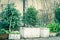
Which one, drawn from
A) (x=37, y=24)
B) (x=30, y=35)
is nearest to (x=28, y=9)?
(x=37, y=24)

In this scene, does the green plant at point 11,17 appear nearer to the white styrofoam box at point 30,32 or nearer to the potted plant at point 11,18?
the potted plant at point 11,18

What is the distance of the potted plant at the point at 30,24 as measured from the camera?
8039 millimetres

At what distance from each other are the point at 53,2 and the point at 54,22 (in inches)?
37.5

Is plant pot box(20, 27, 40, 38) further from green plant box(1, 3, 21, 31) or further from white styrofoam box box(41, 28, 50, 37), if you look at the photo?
green plant box(1, 3, 21, 31)

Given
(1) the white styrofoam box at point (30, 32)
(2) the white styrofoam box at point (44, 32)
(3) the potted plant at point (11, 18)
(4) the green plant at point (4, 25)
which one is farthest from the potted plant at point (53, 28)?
(4) the green plant at point (4, 25)

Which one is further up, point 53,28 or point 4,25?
point 4,25

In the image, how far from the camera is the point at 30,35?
809 centimetres

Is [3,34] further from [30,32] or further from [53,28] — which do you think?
[53,28]

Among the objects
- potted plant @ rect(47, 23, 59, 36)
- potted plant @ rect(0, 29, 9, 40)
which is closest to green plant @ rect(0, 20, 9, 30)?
potted plant @ rect(0, 29, 9, 40)

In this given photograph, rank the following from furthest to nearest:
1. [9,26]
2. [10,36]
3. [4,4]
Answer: [4,4]
[9,26]
[10,36]

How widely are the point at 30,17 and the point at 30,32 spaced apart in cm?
82

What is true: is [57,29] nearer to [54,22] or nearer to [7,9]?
[54,22]

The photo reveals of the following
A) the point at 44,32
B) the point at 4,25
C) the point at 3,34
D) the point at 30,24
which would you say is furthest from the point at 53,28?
the point at 3,34

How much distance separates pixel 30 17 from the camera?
869cm
